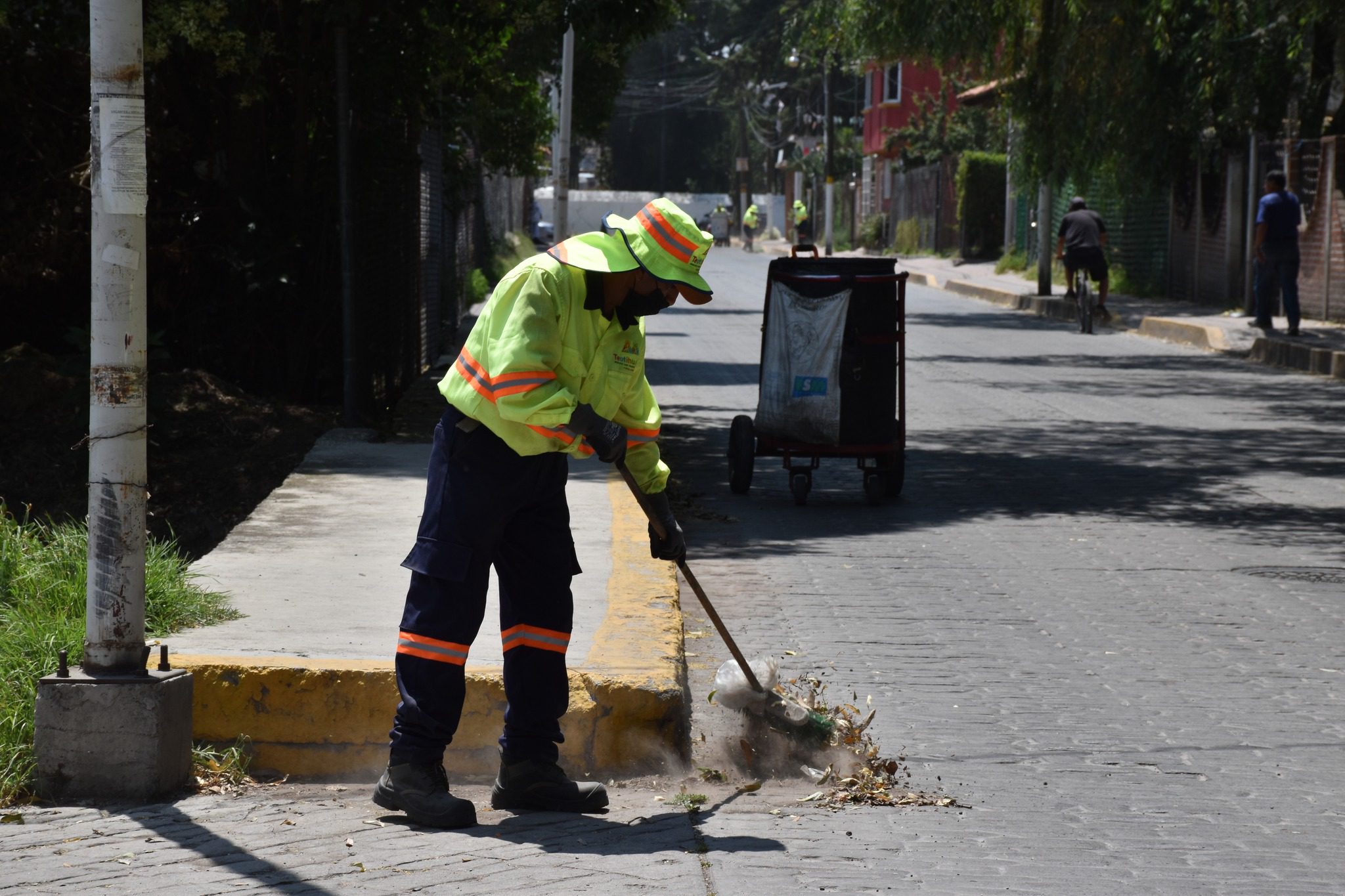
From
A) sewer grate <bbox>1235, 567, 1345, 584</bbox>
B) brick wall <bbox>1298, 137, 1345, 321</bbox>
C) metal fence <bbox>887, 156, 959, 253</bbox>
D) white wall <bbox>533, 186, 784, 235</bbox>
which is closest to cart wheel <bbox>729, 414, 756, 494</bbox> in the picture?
sewer grate <bbox>1235, 567, 1345, 584</bbox>

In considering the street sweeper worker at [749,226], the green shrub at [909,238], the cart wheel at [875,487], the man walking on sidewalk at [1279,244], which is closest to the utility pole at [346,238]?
the cart wheel at [875,487]

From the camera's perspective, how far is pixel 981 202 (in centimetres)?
4353

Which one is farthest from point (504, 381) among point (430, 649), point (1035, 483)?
point (1035, 483)

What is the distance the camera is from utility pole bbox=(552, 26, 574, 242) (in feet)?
77.7

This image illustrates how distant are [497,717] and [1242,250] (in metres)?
22.6

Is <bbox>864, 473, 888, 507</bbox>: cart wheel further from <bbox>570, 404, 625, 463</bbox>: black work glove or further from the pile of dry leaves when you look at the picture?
<bbox>570, 404, 625, 463</bbox>: black work glove

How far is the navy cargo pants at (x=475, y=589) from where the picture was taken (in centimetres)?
458

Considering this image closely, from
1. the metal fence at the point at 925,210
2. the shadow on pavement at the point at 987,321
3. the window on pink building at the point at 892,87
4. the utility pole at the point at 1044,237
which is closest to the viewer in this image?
the shadow on pavement at the point at 987,321

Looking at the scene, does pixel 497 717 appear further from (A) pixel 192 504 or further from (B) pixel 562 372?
(A) pixel 192 504

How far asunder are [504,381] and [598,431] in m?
0.27

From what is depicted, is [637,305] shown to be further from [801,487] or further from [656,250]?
[801,487]

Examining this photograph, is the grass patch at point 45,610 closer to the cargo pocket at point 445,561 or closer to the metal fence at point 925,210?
the cargo pocket at point 445,561

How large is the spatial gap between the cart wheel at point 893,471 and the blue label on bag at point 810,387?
552mm

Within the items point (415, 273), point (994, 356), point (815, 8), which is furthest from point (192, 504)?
point (815, 8)
